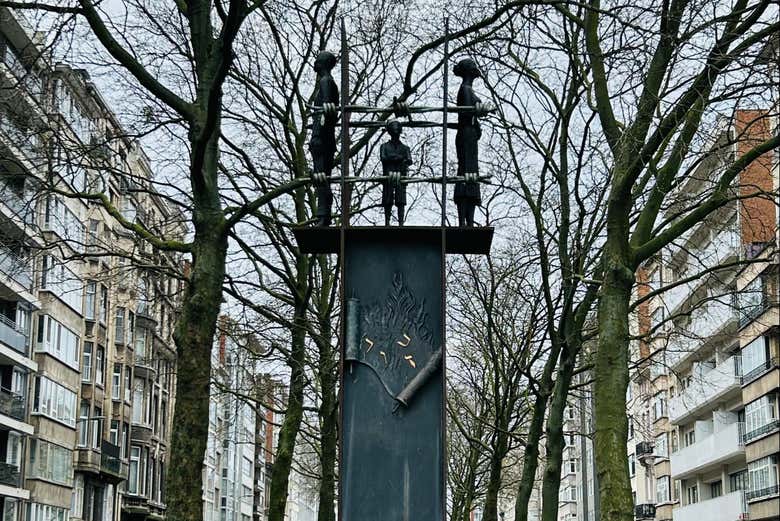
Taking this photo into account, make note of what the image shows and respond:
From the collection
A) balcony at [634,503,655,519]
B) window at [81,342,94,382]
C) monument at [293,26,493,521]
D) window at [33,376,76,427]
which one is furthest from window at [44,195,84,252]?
balcony at [634,503,655,519]

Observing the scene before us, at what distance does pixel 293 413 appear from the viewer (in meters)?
26.9

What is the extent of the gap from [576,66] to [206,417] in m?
10.9

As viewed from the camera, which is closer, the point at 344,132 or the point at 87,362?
the point at 344,132

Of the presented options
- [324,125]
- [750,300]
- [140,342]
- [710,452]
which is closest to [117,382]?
[140,342]

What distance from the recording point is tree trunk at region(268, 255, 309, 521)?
26.5 metres

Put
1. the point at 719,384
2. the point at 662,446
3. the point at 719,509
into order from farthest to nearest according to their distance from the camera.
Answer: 1. the point at 662,446
2. the point at 719,384
3. the point at 719,509

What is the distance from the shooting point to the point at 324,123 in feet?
37.8

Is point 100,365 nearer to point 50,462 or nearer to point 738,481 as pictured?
point 50,462

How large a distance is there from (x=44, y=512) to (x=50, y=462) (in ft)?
7.84

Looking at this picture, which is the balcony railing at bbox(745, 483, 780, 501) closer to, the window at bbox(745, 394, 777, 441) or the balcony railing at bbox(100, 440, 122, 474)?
the window at bbox(745, 394, 777, 441)

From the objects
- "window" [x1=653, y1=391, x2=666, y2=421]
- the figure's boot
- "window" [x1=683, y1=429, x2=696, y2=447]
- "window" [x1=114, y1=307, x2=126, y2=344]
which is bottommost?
the figure's boot

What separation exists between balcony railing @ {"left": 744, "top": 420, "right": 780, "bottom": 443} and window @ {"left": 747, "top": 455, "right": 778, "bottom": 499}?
1.05 meters

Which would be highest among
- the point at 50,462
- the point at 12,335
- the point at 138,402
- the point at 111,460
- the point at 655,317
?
the point at 655,317

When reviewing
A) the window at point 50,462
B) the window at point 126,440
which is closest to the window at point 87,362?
the window at point 50,462
